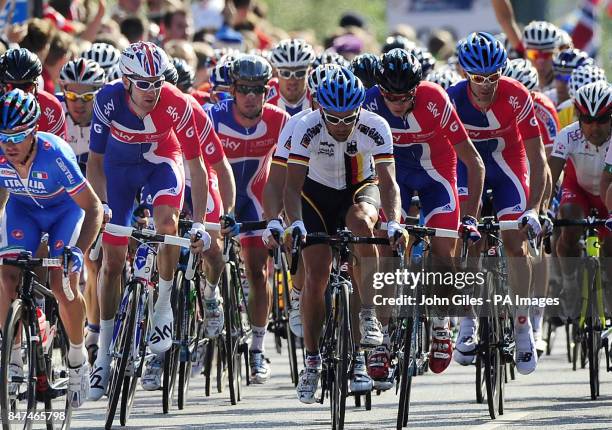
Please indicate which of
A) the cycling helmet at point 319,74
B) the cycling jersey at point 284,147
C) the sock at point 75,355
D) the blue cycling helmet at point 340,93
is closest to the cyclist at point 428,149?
the cycling helmet at point 319,74

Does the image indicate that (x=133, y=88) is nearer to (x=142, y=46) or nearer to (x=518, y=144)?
(x=142, y=46)

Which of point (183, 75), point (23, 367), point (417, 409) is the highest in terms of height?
point (183, 75)

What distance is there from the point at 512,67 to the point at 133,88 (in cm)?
443

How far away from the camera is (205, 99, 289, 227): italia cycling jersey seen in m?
12.9

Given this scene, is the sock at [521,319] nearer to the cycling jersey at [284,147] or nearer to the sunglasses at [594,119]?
the sunglasses at [594,119]

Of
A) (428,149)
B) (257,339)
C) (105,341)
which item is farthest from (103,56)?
(105,341)

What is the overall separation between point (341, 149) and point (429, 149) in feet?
4.12

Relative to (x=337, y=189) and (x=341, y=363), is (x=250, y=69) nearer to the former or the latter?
(x=337, y=189)

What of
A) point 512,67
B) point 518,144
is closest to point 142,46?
point 518,144

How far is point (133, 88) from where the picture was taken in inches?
428

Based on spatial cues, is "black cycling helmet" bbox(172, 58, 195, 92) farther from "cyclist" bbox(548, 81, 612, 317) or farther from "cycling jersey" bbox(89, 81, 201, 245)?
"cyclist" bbox(548, 81, 612, 317)

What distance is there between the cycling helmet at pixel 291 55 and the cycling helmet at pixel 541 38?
317cm

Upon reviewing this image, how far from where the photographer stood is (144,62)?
10.7 meters

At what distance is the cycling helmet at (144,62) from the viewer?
1068cm
